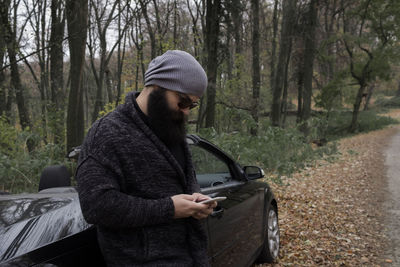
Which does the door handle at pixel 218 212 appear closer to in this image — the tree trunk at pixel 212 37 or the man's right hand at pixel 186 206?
the man's right hand at pixel 186 206

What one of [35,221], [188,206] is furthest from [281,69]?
[35,221]

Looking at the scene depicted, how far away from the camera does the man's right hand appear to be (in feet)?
5.29

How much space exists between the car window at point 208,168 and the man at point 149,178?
128 centimetres

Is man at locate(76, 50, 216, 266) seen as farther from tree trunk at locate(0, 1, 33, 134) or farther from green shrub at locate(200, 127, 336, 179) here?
tree trunk at locate(0, 1, 33, 134)

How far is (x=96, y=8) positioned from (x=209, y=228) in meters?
21.7

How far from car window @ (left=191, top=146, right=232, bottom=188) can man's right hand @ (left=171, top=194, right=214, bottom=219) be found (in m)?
1.32

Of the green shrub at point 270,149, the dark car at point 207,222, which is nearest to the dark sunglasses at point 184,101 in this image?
the dark car at point 207,222

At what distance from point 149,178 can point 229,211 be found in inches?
63.5

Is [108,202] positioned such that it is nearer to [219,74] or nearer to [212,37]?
[212,37]

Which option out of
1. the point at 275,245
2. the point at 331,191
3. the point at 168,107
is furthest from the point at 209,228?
the point at 331,191

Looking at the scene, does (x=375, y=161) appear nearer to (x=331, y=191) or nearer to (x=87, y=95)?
(x=331, y=191)

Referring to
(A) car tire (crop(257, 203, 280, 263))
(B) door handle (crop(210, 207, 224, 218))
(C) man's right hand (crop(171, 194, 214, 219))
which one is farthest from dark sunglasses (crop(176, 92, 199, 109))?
(A) car tire (crop(257, 203, 280, 263))

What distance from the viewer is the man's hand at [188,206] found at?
1.61 meters

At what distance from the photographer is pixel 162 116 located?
1.69 metres
